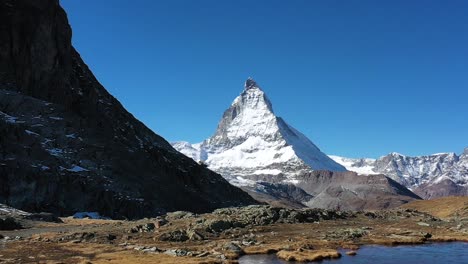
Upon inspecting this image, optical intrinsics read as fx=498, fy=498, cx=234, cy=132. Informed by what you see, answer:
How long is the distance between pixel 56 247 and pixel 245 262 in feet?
100

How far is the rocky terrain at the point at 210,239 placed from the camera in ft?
215

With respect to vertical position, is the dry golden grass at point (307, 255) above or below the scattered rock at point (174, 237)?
below

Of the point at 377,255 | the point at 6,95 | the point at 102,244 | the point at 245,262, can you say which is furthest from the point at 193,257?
the point at 6,95

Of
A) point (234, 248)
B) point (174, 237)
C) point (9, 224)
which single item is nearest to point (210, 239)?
point (174, 237)

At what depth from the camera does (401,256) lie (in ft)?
228

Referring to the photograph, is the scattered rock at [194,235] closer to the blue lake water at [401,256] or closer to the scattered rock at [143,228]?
the scattered rock at [143,228]

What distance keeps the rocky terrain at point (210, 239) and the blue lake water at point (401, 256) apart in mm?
1947

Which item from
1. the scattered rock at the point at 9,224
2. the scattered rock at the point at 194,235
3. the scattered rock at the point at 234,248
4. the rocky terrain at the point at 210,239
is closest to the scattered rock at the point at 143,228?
the rocky terrain at the point at 210,239

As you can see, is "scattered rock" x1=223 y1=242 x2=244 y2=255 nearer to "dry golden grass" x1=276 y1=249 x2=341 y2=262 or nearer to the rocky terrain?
the rocky terrain

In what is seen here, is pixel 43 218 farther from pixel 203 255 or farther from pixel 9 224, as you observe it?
pixel 203 255

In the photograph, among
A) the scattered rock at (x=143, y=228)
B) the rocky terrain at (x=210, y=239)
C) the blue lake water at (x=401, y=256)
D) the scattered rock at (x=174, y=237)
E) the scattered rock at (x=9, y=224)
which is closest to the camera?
the blue lake water at (x=401, y=256)

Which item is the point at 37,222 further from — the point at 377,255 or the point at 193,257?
the point at 377,255

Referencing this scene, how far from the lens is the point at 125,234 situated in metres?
89.3

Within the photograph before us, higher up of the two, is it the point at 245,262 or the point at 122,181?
the point at 122,181
